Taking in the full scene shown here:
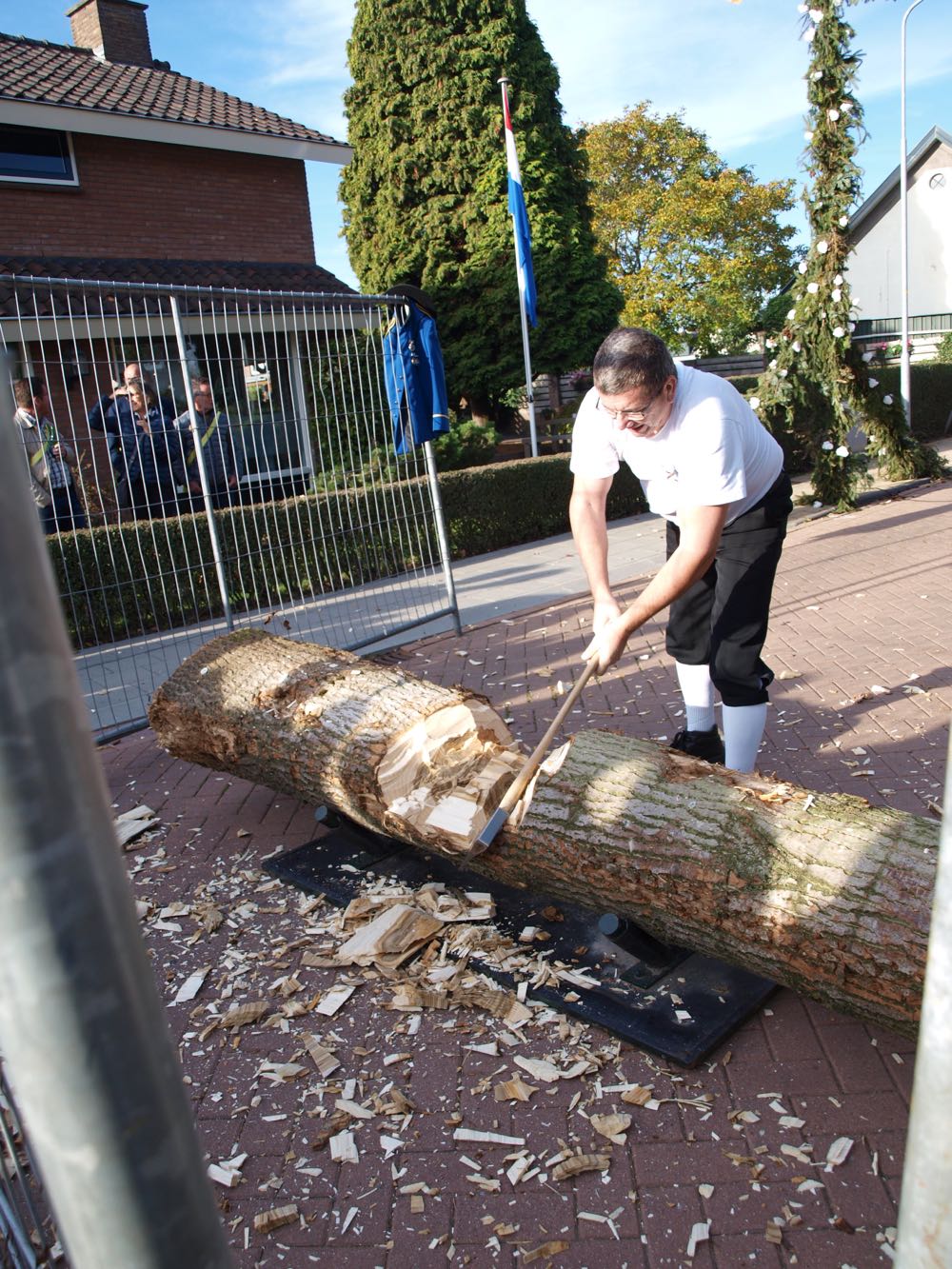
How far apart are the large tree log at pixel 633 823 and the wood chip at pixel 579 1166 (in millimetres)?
677

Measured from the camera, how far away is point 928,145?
39406 mm

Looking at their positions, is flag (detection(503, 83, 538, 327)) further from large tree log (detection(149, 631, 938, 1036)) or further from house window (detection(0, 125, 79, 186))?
large tree log (detection(149, 631, 938, 1036))

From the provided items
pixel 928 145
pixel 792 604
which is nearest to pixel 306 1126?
pixel 792 604

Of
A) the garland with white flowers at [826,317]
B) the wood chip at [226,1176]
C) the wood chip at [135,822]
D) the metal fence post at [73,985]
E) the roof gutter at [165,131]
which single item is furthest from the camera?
the roof gutter at [165,131]

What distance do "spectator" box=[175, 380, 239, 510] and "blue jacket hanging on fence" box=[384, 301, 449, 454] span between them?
1234mm

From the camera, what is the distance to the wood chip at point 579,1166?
2.32 metres

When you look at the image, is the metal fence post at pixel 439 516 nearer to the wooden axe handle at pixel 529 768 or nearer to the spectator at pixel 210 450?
the spectator at pixel 210 450

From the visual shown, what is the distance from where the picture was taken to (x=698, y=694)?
4270 mm

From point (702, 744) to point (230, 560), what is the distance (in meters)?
3.50

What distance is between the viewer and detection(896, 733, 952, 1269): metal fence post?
2.45ft

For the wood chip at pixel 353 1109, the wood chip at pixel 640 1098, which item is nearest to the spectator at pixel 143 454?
the wood chip at pixel 353 1109

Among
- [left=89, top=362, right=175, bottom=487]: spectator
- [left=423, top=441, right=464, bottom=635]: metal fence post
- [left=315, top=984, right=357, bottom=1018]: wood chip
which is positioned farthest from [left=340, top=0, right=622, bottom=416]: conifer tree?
[left=315, top=984, right=357, bottom=1018]: wood chip

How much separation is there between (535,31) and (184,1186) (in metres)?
25.9

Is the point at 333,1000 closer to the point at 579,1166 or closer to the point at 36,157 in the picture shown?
the point at 579,1166
